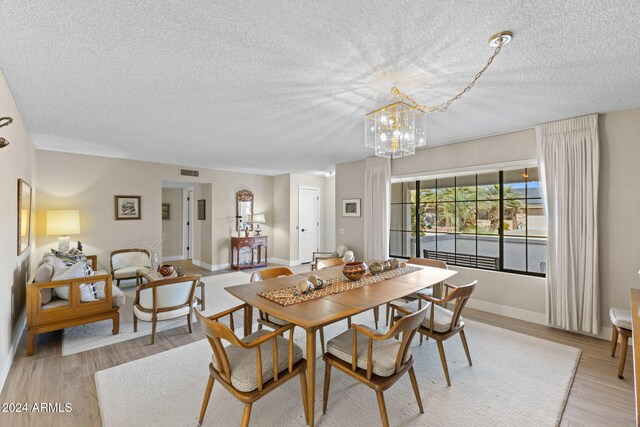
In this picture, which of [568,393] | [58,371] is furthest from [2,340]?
[568,393]

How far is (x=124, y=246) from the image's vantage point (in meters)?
5.56

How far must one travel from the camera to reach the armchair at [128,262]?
196 inches

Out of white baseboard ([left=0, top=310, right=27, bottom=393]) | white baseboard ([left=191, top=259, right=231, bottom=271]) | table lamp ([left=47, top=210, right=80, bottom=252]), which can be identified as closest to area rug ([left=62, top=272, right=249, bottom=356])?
white baseboard ([left=0, top=310, right=27, bottom=393])

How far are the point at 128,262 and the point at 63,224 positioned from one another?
116 cm

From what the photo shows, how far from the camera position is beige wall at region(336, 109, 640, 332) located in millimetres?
3037

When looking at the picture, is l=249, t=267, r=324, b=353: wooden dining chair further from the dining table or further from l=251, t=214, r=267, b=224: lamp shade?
l=251, t=214, r=267, b=224: lamp shade

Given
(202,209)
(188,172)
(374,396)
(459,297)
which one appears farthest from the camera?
(202,209)

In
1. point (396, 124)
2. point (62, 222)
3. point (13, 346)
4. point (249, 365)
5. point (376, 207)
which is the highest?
point (396, 124)

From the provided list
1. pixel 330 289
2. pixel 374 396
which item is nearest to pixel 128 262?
pixel 330 289

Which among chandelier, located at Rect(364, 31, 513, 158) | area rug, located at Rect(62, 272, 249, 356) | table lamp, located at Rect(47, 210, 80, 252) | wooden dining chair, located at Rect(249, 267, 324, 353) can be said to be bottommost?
area rug, located at Rect(62, 272, 249, 356)

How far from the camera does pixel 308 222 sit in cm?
792

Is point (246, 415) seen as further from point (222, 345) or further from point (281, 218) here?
point (281, 218)

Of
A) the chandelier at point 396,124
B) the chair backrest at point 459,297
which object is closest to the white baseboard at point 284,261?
the chandelier at point 396,124

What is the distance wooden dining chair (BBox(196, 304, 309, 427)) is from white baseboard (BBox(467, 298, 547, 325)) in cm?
321
